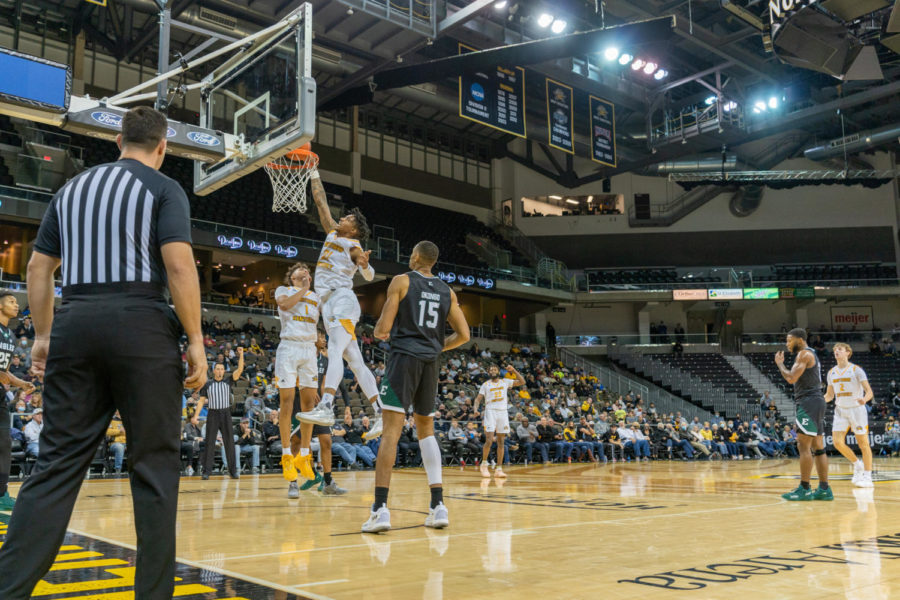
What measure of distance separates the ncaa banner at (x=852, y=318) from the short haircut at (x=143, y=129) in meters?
40.2

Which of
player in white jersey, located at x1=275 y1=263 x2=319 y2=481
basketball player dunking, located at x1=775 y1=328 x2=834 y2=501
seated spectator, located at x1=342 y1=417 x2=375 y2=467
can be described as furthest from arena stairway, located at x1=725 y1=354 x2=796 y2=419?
player in white jersey, located at x1=275 y1=263 x2=319 y2=481

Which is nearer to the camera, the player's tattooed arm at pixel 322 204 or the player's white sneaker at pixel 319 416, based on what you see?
the player's white sneaker at pixel 319 416

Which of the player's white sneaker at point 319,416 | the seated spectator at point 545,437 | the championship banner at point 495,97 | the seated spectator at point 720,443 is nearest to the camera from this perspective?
the player's white sneaker at point 319,416

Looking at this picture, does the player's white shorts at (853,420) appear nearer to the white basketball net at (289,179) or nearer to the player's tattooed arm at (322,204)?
the player's tattooed arm at (322,204)

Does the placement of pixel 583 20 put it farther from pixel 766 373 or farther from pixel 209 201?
pixel 766 373

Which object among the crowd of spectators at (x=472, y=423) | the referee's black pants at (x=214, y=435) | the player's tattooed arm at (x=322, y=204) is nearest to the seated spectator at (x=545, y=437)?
the crowd of spectators at (x=472, y=423)

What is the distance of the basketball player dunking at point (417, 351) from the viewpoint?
5211 mm

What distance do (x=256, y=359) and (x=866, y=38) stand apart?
592 inches

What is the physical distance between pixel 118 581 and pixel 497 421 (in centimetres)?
994

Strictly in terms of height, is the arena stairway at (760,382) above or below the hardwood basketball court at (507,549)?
above

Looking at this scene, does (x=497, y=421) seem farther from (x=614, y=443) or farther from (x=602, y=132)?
(x=602, y=132)

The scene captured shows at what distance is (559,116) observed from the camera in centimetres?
2253

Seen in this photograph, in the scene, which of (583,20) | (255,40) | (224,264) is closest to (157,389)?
(255,40)

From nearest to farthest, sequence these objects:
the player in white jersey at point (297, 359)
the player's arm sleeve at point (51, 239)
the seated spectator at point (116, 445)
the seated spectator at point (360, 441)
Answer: the player's arm sleeve at point (51, 239) < the player in white jersey at point (297, 359) < the seated spectator at point (116, 445) < the seated spectator at point (360, 441)
